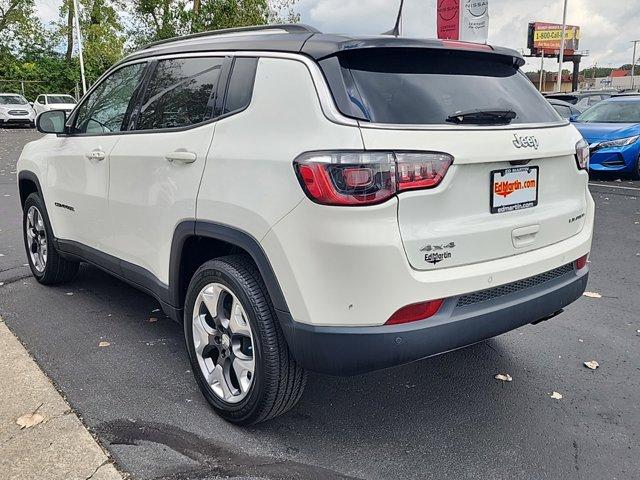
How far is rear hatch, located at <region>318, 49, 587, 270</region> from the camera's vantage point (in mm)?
2354

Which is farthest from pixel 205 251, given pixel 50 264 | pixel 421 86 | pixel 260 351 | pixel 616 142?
pixel 616 142

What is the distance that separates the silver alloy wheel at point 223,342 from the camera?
279 cm

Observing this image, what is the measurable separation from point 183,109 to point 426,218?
5.02 ft

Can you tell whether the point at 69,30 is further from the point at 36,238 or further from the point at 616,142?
the point at 36,238

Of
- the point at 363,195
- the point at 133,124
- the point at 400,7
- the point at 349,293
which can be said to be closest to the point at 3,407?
the point at 133,124

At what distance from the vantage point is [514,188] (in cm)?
263

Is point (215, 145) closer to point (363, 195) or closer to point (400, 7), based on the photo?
point (363, 195)

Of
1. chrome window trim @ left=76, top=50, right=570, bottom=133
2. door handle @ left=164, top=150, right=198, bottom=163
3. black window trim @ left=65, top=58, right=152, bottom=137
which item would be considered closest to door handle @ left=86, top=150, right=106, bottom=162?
black window trim @ left=65, top=58, right=152, bottom=137

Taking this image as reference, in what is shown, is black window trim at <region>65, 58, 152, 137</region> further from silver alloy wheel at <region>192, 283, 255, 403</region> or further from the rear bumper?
the rear bumper

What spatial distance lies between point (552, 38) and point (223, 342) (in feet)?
274

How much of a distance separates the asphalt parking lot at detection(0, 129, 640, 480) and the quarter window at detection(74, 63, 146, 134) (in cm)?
135

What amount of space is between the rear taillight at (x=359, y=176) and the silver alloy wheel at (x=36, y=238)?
332cm

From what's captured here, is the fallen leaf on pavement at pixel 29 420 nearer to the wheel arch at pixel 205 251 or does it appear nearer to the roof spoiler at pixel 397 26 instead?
the wheel arch at pixel 205 251

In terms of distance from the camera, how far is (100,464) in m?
2.59
